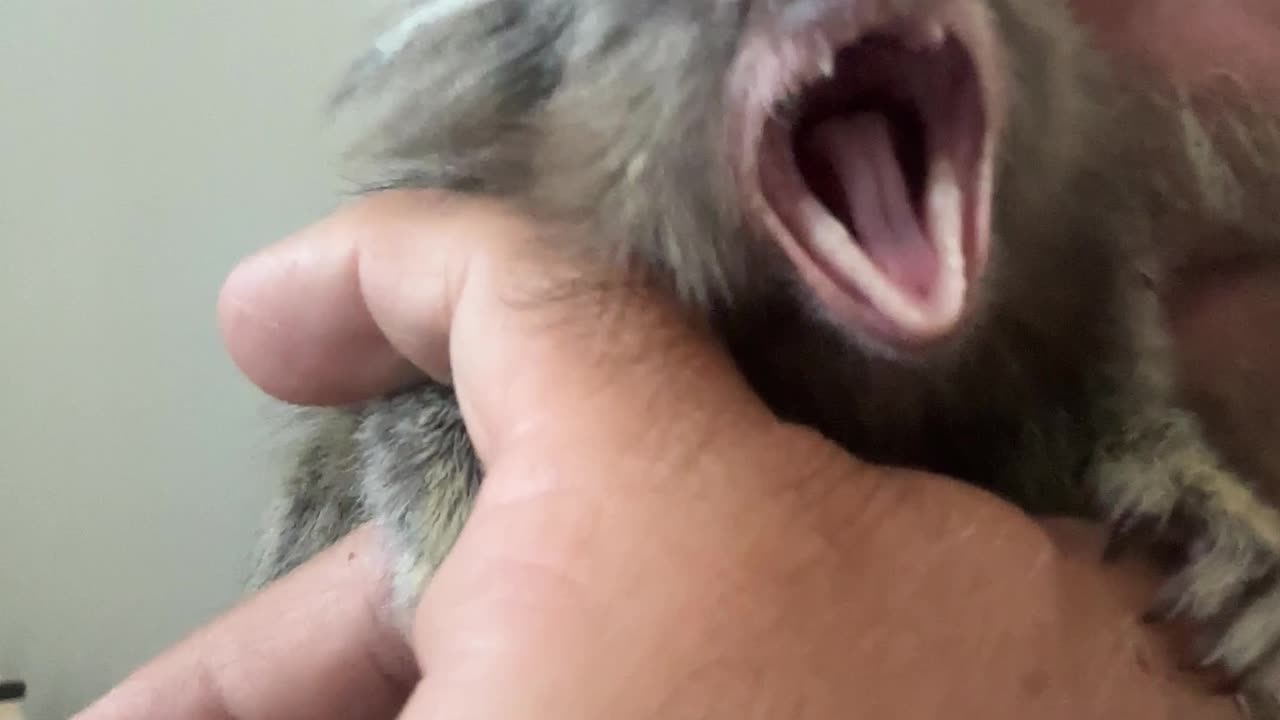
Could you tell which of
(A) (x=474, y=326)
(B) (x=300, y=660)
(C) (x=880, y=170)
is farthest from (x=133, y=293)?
(C) (x=880, y=170)

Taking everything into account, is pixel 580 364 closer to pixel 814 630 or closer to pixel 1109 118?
pixel 814 630

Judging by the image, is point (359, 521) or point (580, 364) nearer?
point (580, 364)

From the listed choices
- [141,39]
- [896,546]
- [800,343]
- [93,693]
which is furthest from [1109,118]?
[93,693]

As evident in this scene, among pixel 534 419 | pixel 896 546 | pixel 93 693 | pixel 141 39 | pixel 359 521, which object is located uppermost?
pixel 141 39

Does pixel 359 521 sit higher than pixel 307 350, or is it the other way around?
pixel 307 350

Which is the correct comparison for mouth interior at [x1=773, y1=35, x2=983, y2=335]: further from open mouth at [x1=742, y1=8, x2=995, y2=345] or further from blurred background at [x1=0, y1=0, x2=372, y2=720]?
blurred background at [x1=0, y1=0, x2=372, y2=720]

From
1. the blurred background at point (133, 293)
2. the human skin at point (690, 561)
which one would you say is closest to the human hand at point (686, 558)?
the human skin at point (690, 561)

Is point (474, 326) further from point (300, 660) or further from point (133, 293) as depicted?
point (133, 293)

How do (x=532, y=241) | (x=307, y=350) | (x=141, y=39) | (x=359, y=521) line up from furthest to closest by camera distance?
(x=141, y=39), (x=359, y=521), (x=307, y=350), (x=532, y=241)
